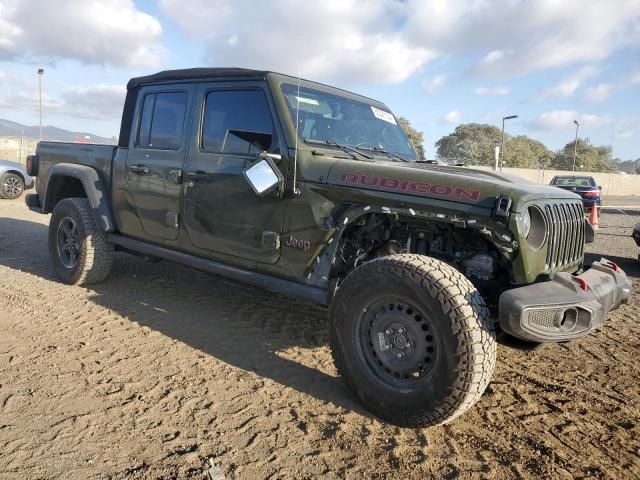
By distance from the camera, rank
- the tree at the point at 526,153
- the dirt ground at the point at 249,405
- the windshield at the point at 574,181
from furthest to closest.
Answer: the tree at the point at 526,153, the windshield at the point at 574,181, the dirt ground at the point at 249,405

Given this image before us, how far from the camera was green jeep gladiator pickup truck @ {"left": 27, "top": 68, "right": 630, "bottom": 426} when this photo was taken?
2654mm

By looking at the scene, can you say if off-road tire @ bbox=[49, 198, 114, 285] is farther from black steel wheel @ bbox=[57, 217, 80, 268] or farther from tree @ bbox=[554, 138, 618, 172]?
tree @ bbox=[554, 138, 618, 172]

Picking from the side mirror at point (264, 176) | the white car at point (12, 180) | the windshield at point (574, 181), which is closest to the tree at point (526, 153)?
the windshield at point (574, 181)

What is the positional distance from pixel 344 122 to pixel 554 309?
2145 mm

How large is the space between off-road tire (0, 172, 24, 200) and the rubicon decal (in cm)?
1252

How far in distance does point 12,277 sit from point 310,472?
15.3 ft

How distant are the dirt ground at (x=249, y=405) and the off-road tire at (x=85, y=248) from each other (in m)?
0.38

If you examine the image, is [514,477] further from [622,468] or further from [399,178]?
[399,178]

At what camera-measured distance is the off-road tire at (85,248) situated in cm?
504

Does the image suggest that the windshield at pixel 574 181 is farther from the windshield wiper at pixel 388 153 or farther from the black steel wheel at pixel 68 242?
the black steel wheel at pixel 68 242

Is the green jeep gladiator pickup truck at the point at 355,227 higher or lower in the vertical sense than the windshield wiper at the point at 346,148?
lower

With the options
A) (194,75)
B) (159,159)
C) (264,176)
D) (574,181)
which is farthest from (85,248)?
(574,181)

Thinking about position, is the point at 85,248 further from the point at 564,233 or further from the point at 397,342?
the point at 564,233

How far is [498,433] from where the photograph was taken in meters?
2.75
